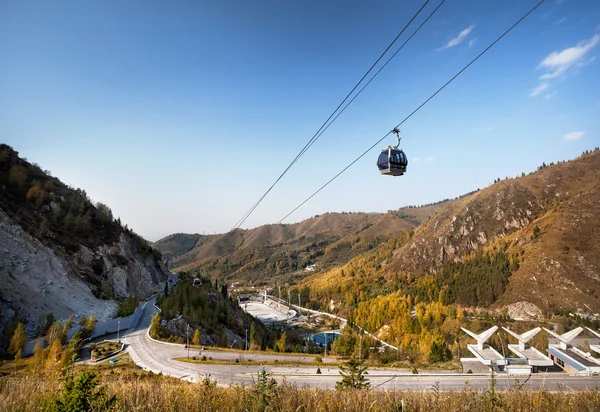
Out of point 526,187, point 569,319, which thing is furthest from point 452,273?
point 526,187

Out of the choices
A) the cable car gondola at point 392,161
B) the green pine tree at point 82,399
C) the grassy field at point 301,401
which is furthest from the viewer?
the cable car gondola at point 392,161

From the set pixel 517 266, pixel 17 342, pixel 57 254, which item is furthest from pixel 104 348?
pixel 517 266

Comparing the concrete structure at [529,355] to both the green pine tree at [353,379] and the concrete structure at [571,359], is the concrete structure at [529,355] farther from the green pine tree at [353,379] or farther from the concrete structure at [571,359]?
the green pine tree at [353,379]

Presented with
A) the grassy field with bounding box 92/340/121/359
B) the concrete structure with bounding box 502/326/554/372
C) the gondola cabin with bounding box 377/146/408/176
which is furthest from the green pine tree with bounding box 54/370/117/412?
the concrete structure with bounding box 502/326/554/372

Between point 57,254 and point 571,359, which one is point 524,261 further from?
point 57,254

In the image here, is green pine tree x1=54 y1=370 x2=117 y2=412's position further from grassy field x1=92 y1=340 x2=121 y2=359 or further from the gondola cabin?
grassy field x1=92 y1=340 x2=121 y2=359

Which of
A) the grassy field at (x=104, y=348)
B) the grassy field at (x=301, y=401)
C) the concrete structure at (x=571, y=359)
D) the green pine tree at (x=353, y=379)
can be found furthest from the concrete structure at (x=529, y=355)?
the grassy field at (x=104, y=348)
